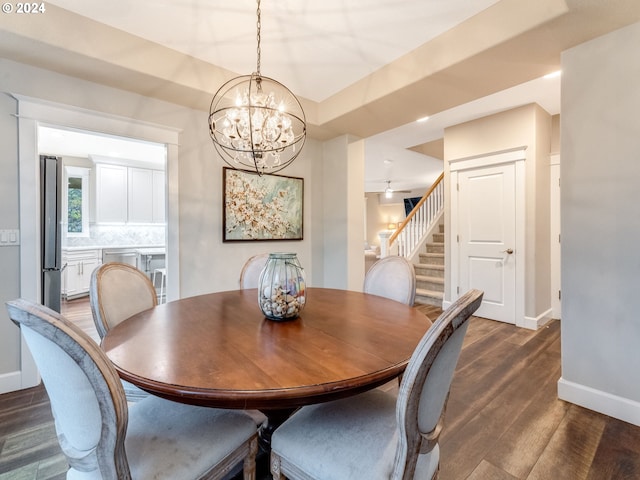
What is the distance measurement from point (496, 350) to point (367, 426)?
247cm

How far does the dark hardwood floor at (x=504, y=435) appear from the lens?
56.3 inches

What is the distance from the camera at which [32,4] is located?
1.83 metres

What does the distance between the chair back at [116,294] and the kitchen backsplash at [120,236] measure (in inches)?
172

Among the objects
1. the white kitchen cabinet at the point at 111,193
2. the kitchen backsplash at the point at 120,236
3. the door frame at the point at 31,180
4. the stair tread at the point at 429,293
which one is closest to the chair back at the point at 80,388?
the door frame at the point at 31,180

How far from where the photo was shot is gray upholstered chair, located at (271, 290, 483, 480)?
0.76m

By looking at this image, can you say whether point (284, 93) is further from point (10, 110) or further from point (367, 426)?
point (367, 426)

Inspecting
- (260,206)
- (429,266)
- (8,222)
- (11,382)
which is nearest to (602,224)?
(260,206)

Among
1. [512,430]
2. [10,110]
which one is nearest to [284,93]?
[10,110]

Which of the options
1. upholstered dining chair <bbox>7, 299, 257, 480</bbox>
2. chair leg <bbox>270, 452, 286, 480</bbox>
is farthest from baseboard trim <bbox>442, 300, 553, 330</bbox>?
upholstered dining chair <bbox>7, 299, 257, 480</bbox>

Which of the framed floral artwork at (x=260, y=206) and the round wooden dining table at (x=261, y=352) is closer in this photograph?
the round wooden dining table at (x=261, y=352)

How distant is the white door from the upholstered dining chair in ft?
12.3

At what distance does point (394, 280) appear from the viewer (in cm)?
204

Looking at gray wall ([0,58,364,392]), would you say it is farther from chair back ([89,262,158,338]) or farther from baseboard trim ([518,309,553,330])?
baseboard trim ([518,309,553,330])

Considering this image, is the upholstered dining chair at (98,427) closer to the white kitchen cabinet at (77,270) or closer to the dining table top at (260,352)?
the dining table top at (260,352)
